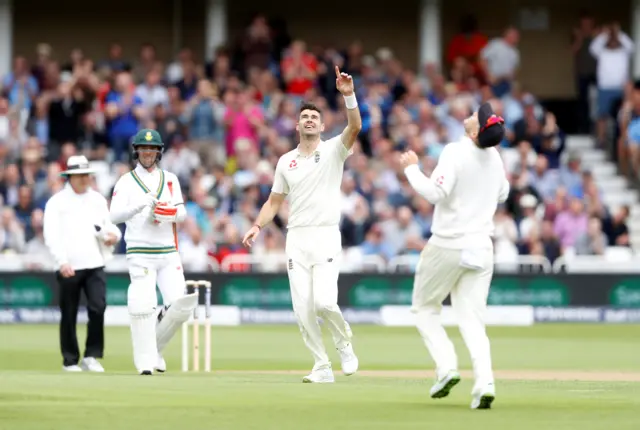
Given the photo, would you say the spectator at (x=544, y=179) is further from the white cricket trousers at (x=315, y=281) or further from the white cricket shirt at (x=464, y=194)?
the white cricket shirt at (x=464, y=194)

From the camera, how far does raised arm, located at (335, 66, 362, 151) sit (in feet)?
42.6

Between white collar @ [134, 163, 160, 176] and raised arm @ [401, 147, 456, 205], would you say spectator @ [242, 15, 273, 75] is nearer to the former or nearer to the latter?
white collar @ [134, 163, 160, 176]

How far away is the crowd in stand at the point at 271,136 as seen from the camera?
1022 inches

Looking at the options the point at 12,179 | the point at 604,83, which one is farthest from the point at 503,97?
the point at 12,179

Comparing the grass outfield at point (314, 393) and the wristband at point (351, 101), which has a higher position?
the wristband at point (351, 101)

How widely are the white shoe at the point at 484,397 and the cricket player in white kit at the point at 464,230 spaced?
0.07 m

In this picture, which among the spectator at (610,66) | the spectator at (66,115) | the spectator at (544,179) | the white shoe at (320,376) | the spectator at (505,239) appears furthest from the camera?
the spectator at (610,66)

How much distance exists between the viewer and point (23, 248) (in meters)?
26.0

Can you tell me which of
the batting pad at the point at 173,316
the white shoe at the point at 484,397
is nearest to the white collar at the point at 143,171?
the batting pad at the point at 173,316

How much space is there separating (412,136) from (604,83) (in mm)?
4489

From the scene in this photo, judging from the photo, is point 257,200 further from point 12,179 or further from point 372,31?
point 372,31

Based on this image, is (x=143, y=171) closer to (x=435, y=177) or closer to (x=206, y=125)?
(x=435, y=177)

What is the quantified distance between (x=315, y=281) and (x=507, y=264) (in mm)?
12354

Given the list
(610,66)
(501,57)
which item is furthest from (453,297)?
(501,57)
